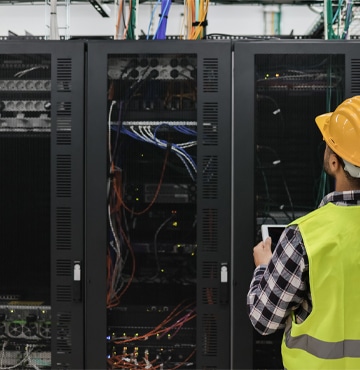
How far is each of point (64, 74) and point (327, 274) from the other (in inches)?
54.7

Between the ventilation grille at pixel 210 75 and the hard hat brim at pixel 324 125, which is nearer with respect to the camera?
the hard hat brim at pixel 324 125

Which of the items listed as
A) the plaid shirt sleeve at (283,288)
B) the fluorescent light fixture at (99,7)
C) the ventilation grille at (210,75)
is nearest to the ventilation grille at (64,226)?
the ventilation grille at (210,75)

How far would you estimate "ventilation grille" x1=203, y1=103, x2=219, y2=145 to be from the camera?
77.5 inches

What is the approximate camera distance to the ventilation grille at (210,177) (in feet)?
6.47

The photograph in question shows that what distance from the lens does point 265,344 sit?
2045mm

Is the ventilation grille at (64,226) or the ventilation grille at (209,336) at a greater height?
the ventilation grille at (64,226)

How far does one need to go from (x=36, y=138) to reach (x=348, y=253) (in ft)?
4.63

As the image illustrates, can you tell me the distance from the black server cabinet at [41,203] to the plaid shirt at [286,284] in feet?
3.13

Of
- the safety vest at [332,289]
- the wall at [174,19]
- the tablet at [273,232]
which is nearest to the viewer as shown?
the safety vest at [332,289]

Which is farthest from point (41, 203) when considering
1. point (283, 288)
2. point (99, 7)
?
point (99, 7)

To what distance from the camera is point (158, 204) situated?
206cm

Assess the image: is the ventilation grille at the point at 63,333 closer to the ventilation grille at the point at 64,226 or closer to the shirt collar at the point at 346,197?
the ventilation grille at the point at 64,226

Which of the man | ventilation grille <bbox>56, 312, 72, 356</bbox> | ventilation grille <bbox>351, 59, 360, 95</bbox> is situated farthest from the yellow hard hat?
ventilation grille <bbox>56, 312, 72, 356</bbox>

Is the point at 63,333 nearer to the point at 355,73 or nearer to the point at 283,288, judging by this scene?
the point at 283,288
